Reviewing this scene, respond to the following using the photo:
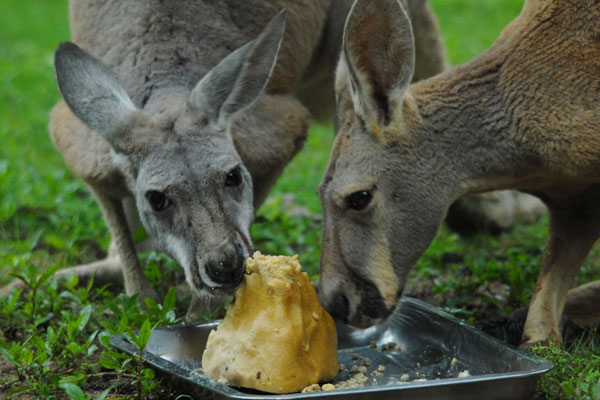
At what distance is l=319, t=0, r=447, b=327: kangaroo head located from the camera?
357cm

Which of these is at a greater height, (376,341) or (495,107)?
(495,107)

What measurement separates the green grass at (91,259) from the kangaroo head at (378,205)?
0.46 m

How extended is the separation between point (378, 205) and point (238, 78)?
108 cm

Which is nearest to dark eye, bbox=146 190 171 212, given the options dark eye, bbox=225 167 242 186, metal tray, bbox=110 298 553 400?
dark eye, bbox=225 167 242 186

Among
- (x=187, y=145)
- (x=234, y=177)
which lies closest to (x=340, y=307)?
(x=234, y=177)

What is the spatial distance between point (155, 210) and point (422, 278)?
5.67 feet

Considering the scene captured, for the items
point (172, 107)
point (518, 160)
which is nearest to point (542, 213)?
point (518, 160)

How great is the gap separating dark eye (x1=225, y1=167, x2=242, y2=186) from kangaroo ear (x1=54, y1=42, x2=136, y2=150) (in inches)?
23.1

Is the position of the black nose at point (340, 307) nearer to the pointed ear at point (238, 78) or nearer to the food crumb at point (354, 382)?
the food crumb at point (354, 382)

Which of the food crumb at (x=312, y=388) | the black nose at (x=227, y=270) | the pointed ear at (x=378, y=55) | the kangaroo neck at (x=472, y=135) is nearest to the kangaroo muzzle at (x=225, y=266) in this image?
the black nose at (x=227, y=270)

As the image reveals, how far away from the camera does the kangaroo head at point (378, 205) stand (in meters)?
3.57

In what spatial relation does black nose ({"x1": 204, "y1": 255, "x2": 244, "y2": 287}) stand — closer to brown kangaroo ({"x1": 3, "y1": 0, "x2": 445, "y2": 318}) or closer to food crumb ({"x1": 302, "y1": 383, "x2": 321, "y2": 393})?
brown kangaroo ({"x1": 3, "y1": 0, "x2": 445, "y2": 318})

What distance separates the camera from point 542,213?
6.27m

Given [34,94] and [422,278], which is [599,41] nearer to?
[422,278]
